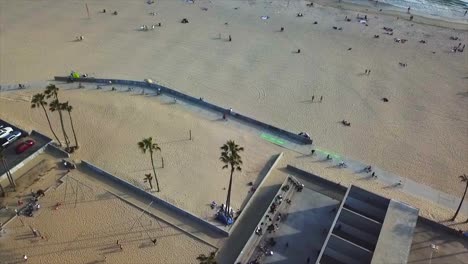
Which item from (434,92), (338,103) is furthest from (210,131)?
(434,92)

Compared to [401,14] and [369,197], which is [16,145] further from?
[401,14]

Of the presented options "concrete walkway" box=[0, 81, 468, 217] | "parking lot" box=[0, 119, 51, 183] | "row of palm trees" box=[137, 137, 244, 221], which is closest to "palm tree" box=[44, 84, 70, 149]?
"parking lot" box=[0, 119, 51, 183]

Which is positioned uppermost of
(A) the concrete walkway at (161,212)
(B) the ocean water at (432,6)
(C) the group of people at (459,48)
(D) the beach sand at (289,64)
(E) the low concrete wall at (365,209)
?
(B) the ocean water at (432,6)

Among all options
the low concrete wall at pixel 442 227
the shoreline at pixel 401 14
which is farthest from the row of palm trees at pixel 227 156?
the shoreline at pixel 401 14

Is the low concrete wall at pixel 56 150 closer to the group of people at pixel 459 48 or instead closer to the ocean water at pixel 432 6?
the group of people at pixel 459 48

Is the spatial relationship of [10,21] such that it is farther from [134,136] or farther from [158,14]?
[134,136]

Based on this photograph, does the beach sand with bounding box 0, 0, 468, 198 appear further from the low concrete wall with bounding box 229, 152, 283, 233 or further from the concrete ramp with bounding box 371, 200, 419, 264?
the concrete ramp with bounding box 371, 200, 419, 264
